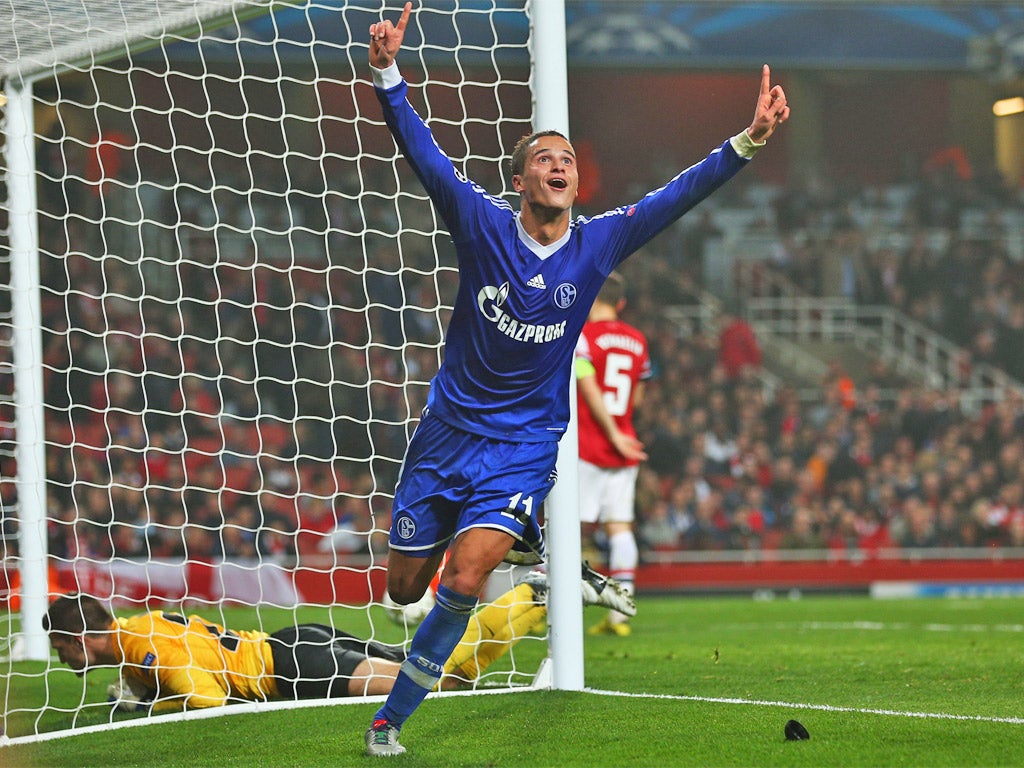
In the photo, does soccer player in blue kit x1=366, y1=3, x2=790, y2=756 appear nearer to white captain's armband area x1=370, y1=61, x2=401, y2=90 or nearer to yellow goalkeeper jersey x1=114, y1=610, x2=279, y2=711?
white captain's armband area x1=370, y1=61, x2=401, y2=90

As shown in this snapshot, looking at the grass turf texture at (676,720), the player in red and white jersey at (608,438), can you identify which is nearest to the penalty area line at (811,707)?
the grass turf texture at (676,720)

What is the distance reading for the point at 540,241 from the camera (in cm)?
461

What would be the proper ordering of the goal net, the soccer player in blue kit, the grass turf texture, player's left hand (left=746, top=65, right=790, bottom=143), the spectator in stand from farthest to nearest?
1. the spectator in stand
2. the goal net
3. player's left hand (left=746, top=65, right=790, bottom=143)
4. the soccer player in blue kit
5. the grass turf texture

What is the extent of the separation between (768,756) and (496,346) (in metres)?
1.59

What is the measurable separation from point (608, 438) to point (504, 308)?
414cm

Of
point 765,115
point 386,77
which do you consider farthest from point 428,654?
point 765,115

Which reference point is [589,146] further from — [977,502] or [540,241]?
[540,241]

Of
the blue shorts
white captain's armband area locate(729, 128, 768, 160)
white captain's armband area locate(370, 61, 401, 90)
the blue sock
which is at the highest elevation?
white captain's armband area locate(370, 61, 401, 90)

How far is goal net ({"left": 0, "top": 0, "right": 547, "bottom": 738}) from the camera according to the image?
898cm

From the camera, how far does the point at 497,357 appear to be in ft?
15.0

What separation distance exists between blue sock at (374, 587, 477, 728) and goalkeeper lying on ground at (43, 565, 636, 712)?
54.3 inches

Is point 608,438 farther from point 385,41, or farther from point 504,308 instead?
point 385,41

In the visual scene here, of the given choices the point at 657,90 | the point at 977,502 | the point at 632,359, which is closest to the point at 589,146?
the point at 657,90

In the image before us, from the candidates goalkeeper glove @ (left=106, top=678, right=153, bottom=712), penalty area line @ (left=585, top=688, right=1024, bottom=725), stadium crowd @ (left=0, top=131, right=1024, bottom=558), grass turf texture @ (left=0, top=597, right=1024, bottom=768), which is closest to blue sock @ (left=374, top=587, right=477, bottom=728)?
grass turf texture @ (left=0, top=597, right=1024, bottom=768)
